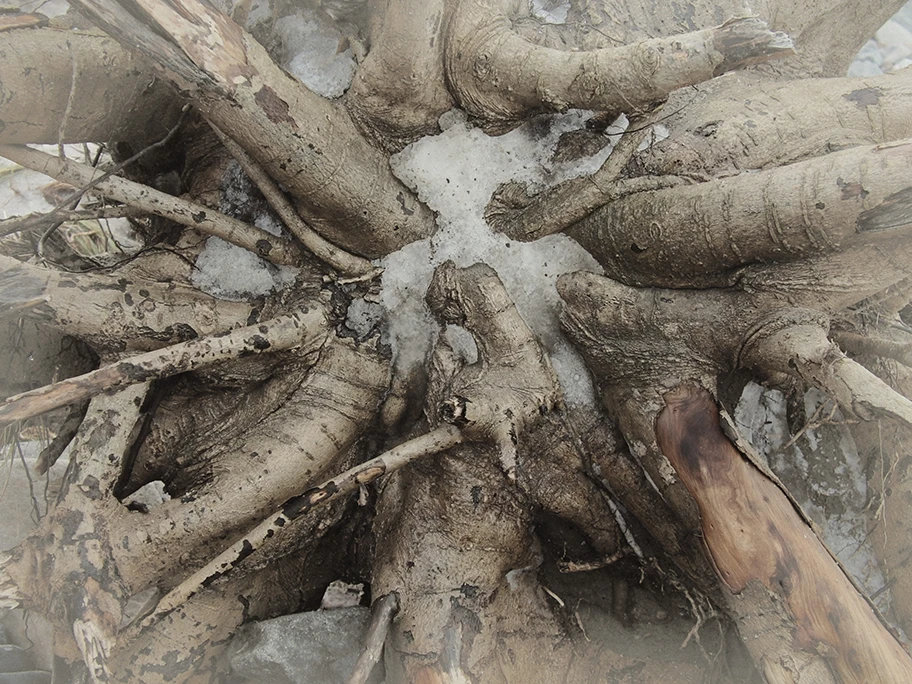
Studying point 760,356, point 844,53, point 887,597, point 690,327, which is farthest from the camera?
point 844,53

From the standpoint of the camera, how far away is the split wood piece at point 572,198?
67.9 inches

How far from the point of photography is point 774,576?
1432mm

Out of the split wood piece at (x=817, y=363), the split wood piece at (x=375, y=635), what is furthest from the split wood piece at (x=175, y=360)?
the split wood piece at (x=817, y=363)

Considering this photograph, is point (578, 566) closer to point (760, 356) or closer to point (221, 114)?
point (760, 356)

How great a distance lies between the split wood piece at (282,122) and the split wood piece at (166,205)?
12cm

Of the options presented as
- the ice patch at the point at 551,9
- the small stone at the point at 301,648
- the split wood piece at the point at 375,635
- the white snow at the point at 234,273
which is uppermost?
the ice patch at the point at 551,9

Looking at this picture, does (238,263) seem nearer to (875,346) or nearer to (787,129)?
(787,129)

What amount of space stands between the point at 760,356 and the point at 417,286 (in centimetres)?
88

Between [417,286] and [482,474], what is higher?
[417,286]

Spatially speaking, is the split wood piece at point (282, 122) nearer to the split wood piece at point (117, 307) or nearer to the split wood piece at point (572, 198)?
the split wood piece at point (572, 198)

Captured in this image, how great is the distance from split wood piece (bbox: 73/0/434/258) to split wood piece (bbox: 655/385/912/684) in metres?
0.89

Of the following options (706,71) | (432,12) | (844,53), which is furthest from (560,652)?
(844,53)

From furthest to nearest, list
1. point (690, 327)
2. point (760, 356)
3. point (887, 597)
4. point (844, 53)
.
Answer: point (844, 53) < point (887, 597) < point (690, 327) < point (760, 356)

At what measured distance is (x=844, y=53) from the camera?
6.92 ft
